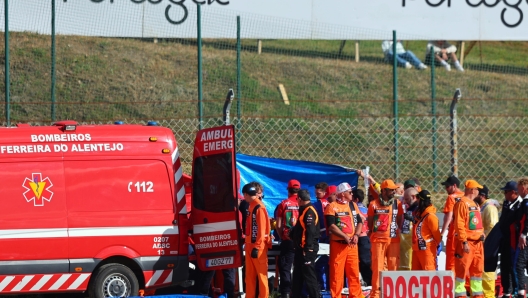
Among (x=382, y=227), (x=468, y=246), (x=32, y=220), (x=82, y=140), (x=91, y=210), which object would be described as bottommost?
(x=468, y=246)

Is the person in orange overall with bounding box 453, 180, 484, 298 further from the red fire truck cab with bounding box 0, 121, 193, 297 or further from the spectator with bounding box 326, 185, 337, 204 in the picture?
the red fire truck cab with bounding box 0, 121, 193, 297

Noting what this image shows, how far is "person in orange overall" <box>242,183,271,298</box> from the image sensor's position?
443 inches

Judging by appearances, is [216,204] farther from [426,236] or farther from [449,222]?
[449,222]

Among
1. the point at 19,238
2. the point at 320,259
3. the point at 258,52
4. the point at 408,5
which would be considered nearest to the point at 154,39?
the point at 258,52

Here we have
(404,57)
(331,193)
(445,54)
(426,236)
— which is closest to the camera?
(426,236)

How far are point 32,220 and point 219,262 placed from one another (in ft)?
7.93

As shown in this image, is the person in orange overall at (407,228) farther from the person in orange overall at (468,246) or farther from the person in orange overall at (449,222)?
the person in orange overall at (468,246)

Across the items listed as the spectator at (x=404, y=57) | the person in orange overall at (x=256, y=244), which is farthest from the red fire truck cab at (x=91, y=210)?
the spectator at (x=404, y=57)

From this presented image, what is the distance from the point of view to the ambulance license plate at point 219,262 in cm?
1108

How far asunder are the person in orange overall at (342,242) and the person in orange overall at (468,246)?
137cm

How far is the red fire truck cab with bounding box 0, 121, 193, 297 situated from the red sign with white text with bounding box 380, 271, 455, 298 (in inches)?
129

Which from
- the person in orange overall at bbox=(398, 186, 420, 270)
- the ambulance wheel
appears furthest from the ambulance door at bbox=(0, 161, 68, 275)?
the person in orange overall at bbox=(398, 186, 420, 270)

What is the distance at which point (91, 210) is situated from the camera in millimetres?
10734

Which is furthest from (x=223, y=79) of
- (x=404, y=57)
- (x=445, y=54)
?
(x=445, y=54)
